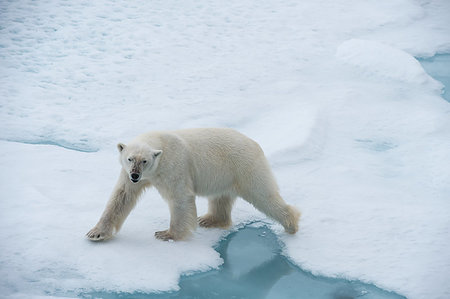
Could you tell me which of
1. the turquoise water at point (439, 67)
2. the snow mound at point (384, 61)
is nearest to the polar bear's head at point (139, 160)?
the snow mound at point (384, 61)

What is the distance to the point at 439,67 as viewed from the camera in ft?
29.0

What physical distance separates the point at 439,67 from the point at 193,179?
5.66m

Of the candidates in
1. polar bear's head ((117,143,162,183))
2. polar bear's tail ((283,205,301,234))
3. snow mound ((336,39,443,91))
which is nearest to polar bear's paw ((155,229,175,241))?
polar bear's head ((117,143,162,183))

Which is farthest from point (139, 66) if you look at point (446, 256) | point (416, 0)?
point (416, 0)

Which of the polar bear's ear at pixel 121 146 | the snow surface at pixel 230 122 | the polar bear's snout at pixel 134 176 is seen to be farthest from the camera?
the snow surface at pixel 230 122

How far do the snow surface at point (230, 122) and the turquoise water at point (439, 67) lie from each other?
12 cm

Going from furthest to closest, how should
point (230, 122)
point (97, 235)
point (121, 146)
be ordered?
1. point (230, 122)
2. point (97, 235)
3. point (121, 146)

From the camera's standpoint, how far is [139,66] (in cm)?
823

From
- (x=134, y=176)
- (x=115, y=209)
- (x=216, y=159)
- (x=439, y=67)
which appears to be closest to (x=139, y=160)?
(x=134, y=176)

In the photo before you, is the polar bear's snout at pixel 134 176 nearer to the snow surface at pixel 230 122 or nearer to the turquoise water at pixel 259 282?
the snow surface at pixel 230 122

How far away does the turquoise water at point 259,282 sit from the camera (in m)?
4.07

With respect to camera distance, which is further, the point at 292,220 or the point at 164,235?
the point at 292,220

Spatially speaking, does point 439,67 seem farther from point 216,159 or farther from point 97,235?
point 97,235

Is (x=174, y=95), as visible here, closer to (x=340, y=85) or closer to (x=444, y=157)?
(x=340, y=85)
